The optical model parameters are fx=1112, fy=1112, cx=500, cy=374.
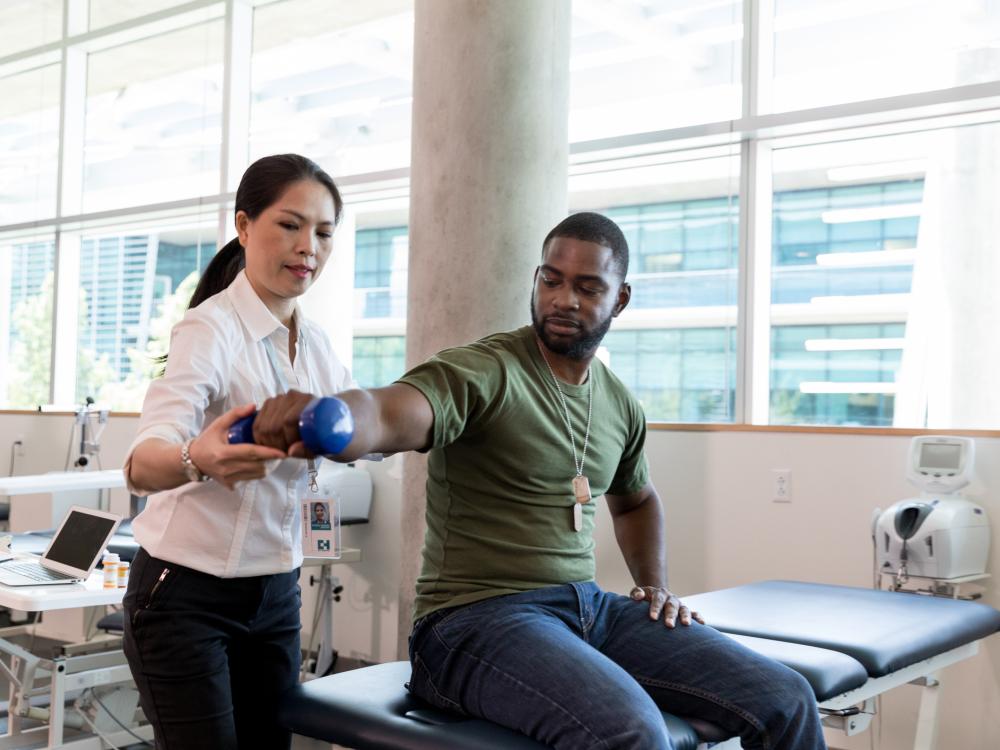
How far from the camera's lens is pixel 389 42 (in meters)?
5.24

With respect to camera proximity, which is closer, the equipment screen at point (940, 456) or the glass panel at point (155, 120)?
the equipment screen at point (940, 456)

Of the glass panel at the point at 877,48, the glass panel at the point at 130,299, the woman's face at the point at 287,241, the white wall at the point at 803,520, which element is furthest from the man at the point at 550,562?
the glass panel at the point at 130,299

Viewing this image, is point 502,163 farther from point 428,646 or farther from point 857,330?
point 428,646

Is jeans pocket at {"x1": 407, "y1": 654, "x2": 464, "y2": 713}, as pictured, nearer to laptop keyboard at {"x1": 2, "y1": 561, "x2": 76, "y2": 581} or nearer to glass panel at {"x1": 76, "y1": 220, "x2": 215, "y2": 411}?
laptop keyboard at {"x1": 2, "y1": 561, "x2": 76, "y2": 581}

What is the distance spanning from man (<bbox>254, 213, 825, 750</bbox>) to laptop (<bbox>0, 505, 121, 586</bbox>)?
134 cm

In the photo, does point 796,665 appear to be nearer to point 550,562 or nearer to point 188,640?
point 550,562

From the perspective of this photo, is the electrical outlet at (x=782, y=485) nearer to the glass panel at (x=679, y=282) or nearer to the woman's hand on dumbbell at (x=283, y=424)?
the glass panel at (x=679, y=282)

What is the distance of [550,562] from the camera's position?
1816mm

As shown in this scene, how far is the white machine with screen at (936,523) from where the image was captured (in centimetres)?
305

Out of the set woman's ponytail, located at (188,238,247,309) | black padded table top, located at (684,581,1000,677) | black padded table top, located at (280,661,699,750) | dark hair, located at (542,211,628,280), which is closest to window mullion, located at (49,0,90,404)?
black padded table top, located at (684,581,1000,677)

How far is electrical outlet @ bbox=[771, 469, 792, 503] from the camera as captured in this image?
11.8 feet

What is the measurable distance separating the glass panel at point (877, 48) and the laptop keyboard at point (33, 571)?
2.84 m

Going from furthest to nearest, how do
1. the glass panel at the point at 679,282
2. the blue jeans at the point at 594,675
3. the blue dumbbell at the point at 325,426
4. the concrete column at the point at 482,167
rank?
the glass panel at the point at 679,282, the concrete column at the point at 482,167, the blue jeans at the point at 594,675, the blue dumbbell at the point at 325,426

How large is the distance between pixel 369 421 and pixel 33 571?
1826 millimetres
